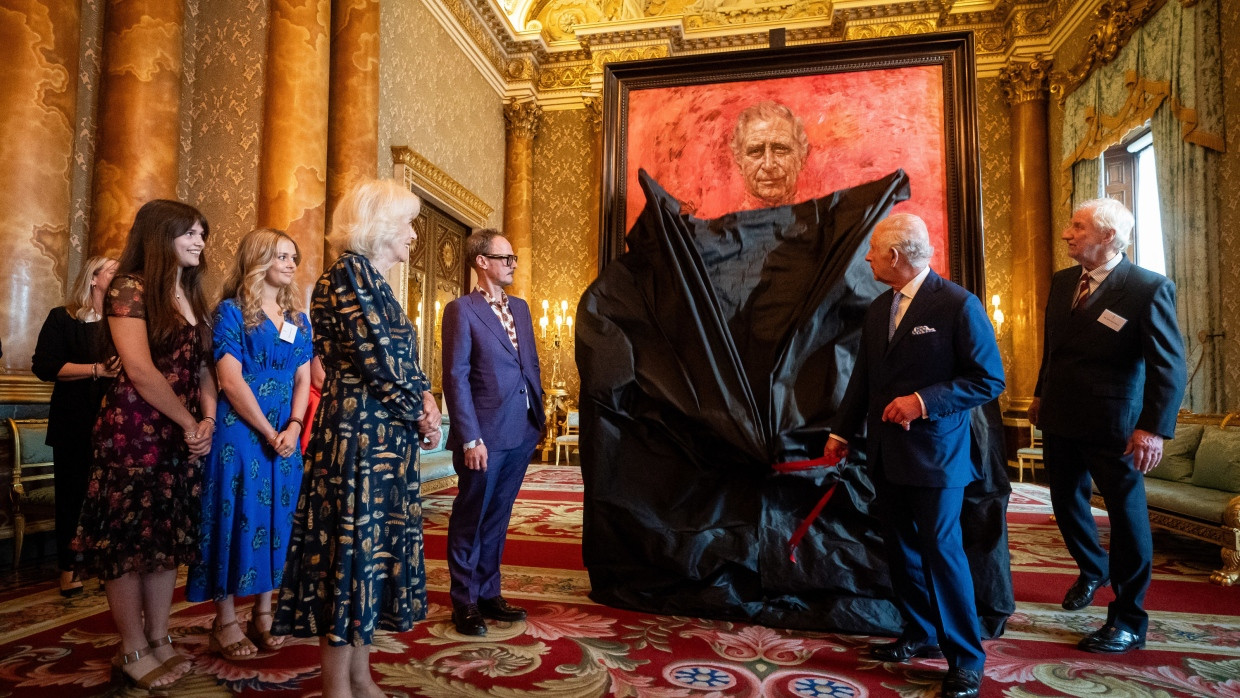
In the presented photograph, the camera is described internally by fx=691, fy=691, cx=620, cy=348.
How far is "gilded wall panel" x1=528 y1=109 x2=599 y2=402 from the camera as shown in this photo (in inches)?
420

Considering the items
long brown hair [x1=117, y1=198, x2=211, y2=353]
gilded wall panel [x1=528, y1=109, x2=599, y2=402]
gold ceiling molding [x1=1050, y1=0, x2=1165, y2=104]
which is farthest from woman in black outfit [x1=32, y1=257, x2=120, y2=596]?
gold ceiling molding [x1=1050, y1=0, x2=1165, y2=104]

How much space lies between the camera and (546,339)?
10.6 metres

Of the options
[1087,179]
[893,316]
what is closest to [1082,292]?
[893,316]

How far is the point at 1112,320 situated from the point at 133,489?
345 centimetres

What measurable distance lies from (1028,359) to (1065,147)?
2.66 metres

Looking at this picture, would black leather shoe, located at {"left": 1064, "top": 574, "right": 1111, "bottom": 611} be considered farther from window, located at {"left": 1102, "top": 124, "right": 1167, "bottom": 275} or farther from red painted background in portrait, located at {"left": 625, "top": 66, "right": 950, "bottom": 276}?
window, located at {"left": 1102, "top": 124, "right": 1167, "bottom": 275}

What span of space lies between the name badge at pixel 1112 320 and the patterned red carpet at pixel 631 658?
1174 mm

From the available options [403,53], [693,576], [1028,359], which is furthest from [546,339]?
[693,576]

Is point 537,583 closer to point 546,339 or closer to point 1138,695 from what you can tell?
point 1138,695

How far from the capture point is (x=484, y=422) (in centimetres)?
273

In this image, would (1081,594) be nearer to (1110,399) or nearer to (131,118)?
(1110,399)

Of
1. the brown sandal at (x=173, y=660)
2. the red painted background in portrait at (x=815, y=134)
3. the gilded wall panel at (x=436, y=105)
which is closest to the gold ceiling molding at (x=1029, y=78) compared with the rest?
the red painted background in portrait at (x=815, y=134)

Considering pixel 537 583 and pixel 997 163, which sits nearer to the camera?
pixel 537 583

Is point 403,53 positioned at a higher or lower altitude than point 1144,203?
higher
